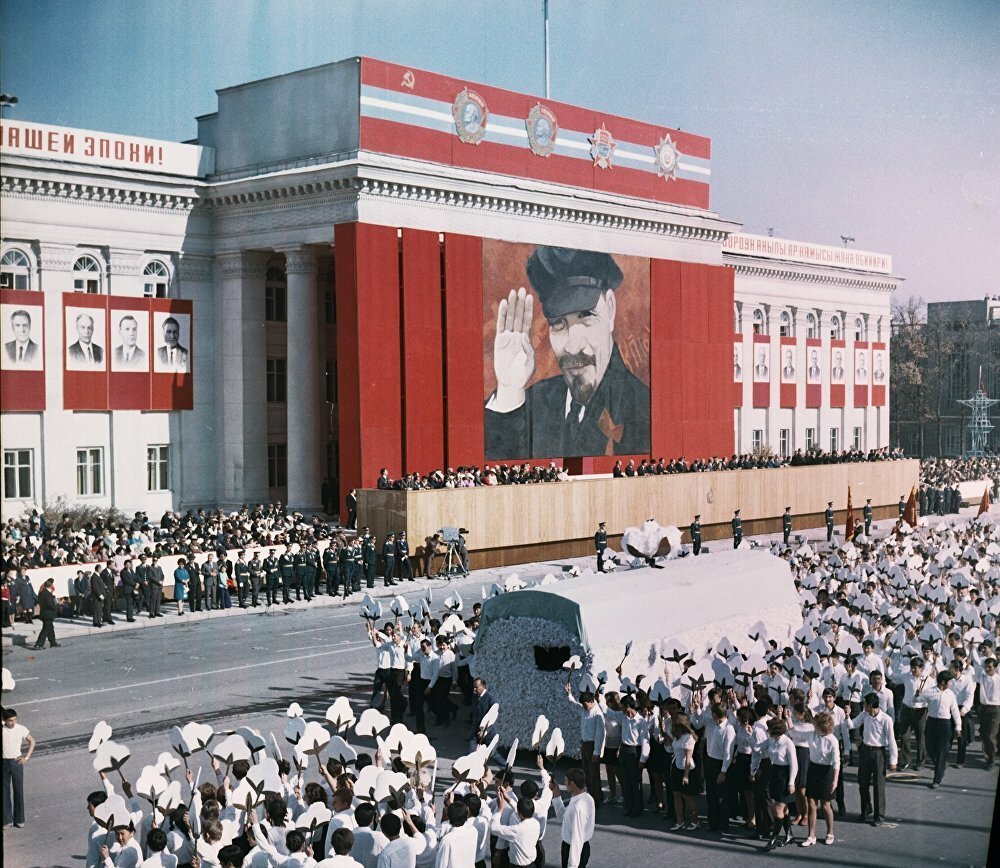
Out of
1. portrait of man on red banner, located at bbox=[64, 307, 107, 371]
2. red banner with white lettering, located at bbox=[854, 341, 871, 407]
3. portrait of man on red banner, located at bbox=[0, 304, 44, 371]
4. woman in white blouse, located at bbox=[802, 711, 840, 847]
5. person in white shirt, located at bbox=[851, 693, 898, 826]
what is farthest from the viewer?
red banner with white lettering, located at bbox=[854, 341, 871, 407]

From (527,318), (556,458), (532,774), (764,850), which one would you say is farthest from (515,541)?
(764,850)

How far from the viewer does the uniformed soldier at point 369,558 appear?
3108 centimetres

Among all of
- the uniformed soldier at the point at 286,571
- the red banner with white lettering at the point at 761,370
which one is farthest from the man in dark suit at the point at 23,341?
the red banner with white lettering at the point at 761,370

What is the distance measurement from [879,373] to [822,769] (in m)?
19.0

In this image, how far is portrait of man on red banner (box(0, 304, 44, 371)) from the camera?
19.2 m

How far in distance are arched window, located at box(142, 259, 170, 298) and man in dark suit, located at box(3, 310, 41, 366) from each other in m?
15.6

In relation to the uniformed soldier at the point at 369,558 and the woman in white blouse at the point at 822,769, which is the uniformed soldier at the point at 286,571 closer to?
the uniformed soldier at the point at 369,558

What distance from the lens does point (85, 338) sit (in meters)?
24.1

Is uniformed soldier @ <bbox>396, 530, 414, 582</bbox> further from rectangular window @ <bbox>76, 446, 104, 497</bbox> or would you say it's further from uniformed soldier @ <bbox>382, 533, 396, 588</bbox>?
rectangular window @ <bbox>76, 446, 104, 497</bbox>

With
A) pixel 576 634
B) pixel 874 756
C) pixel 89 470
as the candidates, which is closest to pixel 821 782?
pixel 874 756

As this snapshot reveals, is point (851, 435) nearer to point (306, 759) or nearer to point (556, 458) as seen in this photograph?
point (556, 458)

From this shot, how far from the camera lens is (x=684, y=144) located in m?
40.4

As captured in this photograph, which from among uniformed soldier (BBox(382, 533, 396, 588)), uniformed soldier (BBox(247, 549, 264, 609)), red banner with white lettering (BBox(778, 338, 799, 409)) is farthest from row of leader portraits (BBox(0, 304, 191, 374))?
red banner with white lettering (BBox(778, 338, 799, 409))

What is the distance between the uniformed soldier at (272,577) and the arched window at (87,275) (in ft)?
29.7
